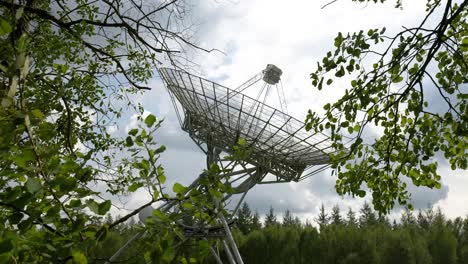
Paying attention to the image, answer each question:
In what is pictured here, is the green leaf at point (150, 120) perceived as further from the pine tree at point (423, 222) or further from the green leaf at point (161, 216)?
the pine tree at point (423, 222)

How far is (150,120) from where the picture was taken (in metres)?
1.53

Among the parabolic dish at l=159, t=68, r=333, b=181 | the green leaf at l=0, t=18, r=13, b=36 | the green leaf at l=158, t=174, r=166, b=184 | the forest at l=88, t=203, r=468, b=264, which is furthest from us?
the forest at l=88, t=203, r=468, b=264

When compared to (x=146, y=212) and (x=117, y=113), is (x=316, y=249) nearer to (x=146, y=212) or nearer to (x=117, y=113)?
(x=146, y=212)

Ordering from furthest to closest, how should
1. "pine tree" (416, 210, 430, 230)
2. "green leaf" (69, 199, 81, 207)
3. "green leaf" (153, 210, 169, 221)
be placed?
"pine tree" (416, 210, 430, 230), "green leaf" (153, 210, 169, 221), "green leaf" (69, 199, 81, 207)

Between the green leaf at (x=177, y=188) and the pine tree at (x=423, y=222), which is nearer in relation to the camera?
the green leaf at (x=177, y=188)

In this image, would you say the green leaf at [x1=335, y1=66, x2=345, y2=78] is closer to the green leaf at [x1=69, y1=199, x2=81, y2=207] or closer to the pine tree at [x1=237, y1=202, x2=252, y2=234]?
the green leaf at [x1=69, y1=199, x2=81, y2=207]

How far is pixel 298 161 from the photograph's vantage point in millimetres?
9391

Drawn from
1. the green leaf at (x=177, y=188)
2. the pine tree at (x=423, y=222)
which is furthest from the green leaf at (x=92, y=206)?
the pine tree at (x=423, y=222)

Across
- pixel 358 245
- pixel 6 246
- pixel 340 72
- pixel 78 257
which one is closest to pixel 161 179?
pixel 78 257

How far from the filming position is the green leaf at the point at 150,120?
151cm

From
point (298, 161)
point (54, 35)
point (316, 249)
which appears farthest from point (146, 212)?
point (316, 249)

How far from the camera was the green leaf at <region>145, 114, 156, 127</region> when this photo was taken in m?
1.51

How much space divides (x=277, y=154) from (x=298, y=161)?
1.75ft

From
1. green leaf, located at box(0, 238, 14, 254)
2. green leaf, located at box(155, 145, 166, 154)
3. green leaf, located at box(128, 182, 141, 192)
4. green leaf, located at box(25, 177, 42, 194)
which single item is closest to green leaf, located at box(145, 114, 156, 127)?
green leaf, located at box(155, 145, 166, 154)
